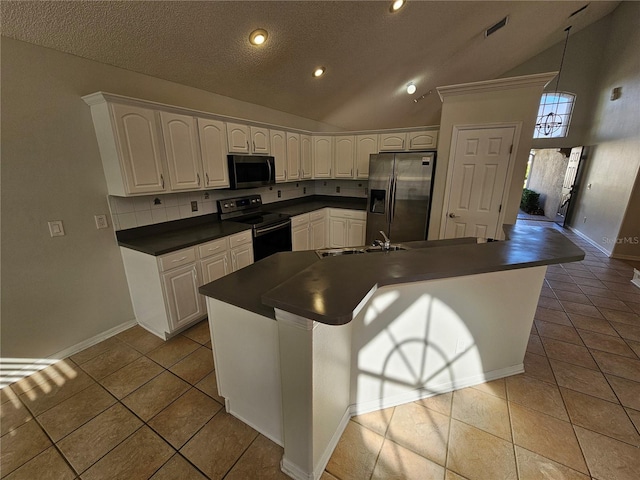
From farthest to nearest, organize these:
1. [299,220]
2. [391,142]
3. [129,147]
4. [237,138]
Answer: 1. [391,142]
2. [299,220]
3. [237,138]
4. [129,147]

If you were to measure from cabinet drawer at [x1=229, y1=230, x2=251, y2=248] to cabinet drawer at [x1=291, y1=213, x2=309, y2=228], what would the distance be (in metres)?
0.92

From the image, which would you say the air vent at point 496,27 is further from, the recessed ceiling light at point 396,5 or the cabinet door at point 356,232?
the cabinet door at point 356,232

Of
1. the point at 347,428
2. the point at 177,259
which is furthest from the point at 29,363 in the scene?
the point at 347,428

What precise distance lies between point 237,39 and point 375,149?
104 inches

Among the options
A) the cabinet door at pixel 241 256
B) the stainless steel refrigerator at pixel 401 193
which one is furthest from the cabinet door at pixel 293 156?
the cabinet door at pixel 241 256

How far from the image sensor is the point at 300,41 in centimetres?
273

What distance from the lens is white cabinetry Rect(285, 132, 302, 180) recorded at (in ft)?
13.2

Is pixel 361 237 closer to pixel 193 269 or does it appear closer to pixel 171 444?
pixel 193 269

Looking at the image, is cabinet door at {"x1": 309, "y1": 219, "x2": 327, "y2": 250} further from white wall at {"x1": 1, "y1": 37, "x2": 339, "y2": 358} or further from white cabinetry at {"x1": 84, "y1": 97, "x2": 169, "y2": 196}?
white wall at {"x1": 1, "y1": 37, "x2": 339, "y2": 358}

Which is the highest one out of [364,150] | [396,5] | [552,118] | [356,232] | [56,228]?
[396,5]

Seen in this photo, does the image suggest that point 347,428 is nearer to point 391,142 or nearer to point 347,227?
point 347,227

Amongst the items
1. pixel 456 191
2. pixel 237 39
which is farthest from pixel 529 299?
pixel 237 39

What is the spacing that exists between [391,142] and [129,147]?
3.53 metres

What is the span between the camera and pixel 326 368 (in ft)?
4.30
